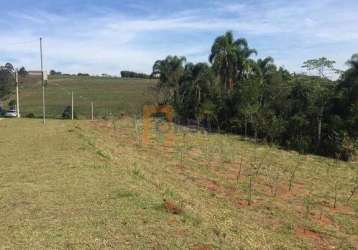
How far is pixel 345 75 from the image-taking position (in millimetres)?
20453

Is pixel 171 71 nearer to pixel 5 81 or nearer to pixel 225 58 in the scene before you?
pixel 225 58

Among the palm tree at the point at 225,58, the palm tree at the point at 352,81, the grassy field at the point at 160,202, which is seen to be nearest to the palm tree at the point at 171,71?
the palm tree at the point at 225,58

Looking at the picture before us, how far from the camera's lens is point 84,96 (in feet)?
166

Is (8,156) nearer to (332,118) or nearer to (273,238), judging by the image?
(273,238)

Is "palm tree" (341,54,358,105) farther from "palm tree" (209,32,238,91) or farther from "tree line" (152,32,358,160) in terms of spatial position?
"palm tree" (209,32,238,91)

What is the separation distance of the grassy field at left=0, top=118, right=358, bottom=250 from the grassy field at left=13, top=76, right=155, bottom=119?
24.2m

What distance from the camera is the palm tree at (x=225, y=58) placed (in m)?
26.4

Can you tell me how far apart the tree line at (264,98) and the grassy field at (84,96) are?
293 inches

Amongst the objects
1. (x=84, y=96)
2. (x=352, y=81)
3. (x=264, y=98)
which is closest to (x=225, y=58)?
(x=264, y=98)

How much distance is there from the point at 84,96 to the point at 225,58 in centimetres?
2804

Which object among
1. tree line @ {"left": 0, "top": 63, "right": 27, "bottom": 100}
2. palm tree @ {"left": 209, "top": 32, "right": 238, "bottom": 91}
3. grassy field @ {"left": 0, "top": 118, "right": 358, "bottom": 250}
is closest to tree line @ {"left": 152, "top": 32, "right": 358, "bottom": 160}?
palm tree @ {"left": 209, "top": 32, "right": 238, "bottom": 91}

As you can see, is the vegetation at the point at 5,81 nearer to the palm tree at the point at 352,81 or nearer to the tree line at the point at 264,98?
the tree line at the point at 264,98

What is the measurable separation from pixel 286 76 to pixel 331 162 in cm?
1174

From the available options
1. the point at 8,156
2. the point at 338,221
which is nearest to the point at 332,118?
the point at 338,221
